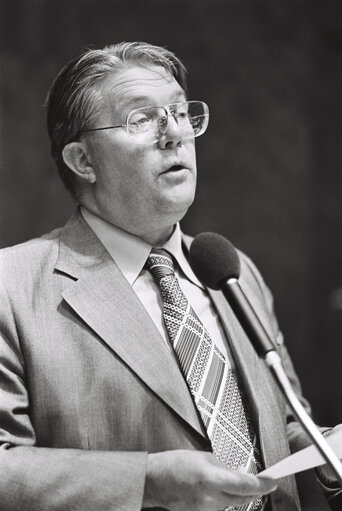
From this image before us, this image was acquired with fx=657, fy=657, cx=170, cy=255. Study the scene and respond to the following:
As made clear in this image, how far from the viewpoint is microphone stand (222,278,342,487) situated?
95 centimetres

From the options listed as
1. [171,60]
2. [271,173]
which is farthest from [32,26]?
[271,173]

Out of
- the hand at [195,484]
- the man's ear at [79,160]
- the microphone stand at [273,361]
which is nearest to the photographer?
the microphone stand at [273,361]

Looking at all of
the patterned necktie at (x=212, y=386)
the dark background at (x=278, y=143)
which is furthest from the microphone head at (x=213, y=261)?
the dark background at (x=278, y=143)

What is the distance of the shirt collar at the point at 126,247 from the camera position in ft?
4.84

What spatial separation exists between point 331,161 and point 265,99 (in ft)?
1.16

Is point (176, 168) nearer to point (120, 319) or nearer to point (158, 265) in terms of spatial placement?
point (158, 265)

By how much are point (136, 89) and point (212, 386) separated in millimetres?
667

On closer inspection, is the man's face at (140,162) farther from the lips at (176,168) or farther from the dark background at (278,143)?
the dark background at (278,143)

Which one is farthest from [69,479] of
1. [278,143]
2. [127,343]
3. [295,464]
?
[278,143]

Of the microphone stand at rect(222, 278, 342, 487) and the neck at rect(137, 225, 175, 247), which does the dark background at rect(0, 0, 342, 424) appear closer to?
the neck at rect(137, 225, 175, 247)

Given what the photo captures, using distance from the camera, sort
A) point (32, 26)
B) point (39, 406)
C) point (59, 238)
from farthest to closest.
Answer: point (32, 26)
point (59, 238)
point (39, 406)

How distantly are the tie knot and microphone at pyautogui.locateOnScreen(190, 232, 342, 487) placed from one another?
22cm

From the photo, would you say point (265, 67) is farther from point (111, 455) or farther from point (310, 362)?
point (111, 455)

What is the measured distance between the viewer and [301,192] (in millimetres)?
2516
